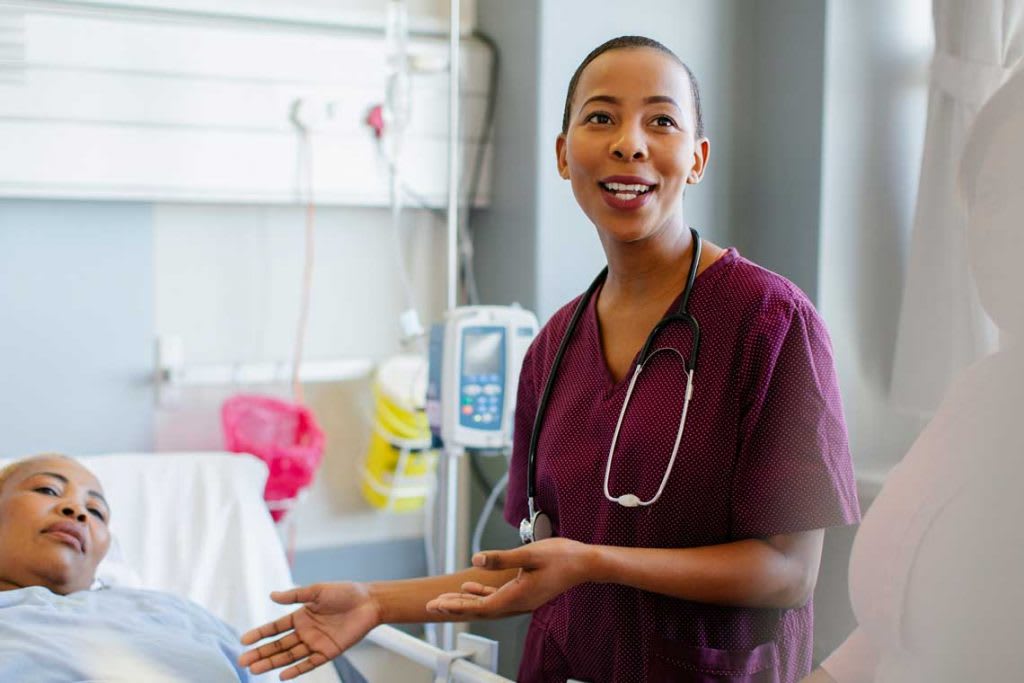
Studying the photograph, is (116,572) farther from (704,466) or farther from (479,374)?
(704,466)

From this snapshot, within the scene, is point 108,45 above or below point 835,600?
above

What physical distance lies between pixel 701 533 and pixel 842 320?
0.86 ft

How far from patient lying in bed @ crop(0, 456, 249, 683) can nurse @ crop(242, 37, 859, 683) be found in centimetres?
34

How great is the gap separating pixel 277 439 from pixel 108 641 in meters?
0.90

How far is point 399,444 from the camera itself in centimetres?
246

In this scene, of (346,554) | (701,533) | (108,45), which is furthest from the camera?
(346,554)

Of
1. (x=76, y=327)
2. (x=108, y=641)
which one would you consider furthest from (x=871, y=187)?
(x=76, y=327)

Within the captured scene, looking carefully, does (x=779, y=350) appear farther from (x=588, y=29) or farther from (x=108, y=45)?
(x=108, y=45)

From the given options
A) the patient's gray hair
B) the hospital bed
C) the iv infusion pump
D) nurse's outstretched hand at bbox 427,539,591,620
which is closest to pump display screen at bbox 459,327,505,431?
the iv infusion pump

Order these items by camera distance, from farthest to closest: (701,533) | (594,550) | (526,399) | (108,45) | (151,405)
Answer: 1. (151,405)
2. (108,45)
3. (526,399)
4. (701,533)
5. (594,550)

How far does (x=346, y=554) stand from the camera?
101 inches

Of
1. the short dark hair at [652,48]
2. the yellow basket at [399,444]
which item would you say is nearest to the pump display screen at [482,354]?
the yellow basket at [399,444]

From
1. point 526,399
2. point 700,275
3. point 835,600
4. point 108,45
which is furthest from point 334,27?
point 835,600

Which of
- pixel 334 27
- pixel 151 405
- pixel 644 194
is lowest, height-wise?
pixel 151 405
